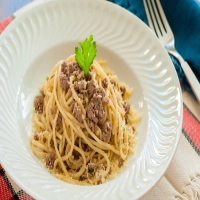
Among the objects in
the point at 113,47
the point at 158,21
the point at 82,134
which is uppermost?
the point at 158,21

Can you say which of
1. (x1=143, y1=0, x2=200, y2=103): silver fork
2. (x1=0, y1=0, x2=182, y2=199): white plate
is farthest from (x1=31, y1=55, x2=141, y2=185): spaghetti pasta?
(x1=143, y1=0, x2=200, y2=103): silver fork

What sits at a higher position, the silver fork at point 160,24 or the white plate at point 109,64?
the silver fork at point 160,24

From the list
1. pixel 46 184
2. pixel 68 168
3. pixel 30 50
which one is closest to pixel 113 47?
pixel 30 50

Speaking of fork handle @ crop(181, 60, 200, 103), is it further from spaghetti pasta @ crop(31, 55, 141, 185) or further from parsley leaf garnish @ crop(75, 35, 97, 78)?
parsley leaf garnish @ crop(75, 35, 97, 78)

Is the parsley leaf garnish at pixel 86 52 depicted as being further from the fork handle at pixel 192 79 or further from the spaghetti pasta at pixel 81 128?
the fork handle at pixel 192 79

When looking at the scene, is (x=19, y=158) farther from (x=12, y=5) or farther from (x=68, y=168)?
(x=12, y=5)

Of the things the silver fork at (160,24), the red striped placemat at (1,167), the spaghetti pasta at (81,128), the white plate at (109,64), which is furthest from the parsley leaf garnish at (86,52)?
the silver fork at (160,24)
